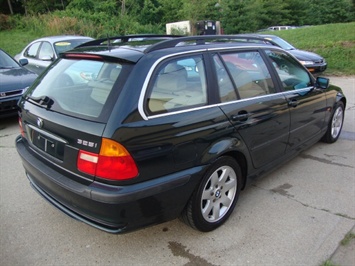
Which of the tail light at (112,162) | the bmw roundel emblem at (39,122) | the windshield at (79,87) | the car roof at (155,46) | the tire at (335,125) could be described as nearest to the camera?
the tail light at (112,162)

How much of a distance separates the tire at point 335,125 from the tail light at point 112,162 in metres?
3.62

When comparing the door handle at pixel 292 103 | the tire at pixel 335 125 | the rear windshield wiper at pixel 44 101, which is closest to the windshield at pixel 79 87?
the rear windshield wiper at pixel 44 101

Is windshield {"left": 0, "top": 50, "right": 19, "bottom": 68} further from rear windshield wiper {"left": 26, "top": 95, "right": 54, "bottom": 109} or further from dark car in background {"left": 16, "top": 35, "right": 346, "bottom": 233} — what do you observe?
rear windshield wiper {"left": 26, "top": 95, "right": 54, "bottom": 109}

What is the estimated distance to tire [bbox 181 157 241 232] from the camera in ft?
8.84

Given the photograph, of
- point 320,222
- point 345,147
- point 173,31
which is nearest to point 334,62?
point 345,147

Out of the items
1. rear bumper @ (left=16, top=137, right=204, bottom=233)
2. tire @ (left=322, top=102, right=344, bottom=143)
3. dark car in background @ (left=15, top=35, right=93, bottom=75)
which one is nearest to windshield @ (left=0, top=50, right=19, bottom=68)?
dark car in background @ (left=15, top=35, right=93, bottom=75)

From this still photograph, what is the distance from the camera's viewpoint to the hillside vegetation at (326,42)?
44.6ft

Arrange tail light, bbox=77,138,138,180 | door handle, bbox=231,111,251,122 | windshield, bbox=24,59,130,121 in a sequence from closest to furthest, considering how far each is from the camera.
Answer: tail light, bbox=77,138,138,180 < windshield, bbox=24,59,130,121 < door handle, bbox=231,111,251,122

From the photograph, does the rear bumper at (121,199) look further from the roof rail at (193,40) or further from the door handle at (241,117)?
the roof rail at (193,40)

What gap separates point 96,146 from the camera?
2266 millimetres

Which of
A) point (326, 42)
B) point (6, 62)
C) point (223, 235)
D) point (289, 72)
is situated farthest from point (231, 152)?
point (326, 42)

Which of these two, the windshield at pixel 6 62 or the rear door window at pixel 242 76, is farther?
the windshield at pixel 6 62

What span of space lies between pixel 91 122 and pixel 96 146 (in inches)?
7.3

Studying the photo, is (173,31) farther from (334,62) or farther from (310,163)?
(310,163)
